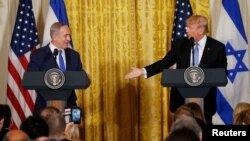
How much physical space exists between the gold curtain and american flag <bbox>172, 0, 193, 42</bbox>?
12.0 inches

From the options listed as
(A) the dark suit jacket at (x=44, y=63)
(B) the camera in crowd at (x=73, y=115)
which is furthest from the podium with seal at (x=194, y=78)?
(A) the dark suit jacket at (x=44, y=63)

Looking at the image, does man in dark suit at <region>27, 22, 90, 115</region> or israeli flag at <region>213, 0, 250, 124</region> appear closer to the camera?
man in dark suit at <region>27, 22, 90, 115</region>

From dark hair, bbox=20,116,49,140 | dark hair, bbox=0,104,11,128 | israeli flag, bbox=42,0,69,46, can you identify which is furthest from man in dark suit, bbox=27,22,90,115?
dark hair, bbox=20,116,49,140

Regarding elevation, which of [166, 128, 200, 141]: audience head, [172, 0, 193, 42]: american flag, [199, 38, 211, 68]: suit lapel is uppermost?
[172, 0, 193, 42]: american flag

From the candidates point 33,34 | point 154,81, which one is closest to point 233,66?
point 154,81

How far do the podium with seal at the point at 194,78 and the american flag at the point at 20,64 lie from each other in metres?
3.15

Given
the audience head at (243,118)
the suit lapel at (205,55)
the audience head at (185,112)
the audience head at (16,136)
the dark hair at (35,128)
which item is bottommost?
the audience head at (243,118)

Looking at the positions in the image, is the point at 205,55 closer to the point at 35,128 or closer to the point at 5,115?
the point at 5,115

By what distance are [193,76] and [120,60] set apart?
317 centimetres

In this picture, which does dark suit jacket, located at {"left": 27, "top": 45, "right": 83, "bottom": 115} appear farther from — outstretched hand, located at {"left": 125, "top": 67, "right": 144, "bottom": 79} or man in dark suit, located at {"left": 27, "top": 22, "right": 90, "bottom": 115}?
outstretched hand, located at {"left": 125, "top": 67, "right": 144, "bottom": 79}

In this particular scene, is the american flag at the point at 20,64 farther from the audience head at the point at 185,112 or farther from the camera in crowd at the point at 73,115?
the audience head at the point at 185,112

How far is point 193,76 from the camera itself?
6.97 metres

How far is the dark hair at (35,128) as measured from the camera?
16.4ft

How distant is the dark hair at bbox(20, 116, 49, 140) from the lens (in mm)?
5004
